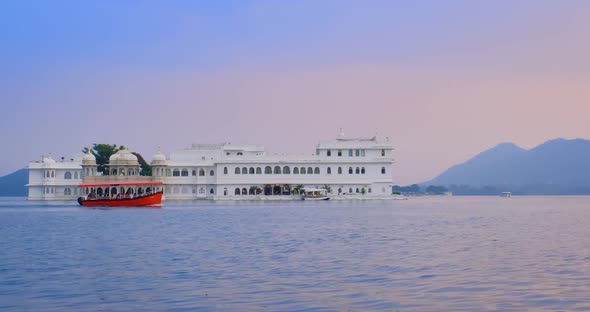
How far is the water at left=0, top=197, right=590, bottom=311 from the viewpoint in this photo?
13.7 m

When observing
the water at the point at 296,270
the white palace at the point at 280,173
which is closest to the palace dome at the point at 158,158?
the white palace at the point at 280,173

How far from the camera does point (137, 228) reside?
109 feet

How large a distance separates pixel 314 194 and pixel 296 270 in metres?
56.7

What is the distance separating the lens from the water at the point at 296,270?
44.9 ft

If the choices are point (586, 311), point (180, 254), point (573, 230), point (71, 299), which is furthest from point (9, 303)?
point (573, 230)

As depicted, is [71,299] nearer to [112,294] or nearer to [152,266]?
[112,294]


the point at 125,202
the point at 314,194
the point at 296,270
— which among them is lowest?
the point at 296,270

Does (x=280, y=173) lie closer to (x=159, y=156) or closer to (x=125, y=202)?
(x=159, y=156)

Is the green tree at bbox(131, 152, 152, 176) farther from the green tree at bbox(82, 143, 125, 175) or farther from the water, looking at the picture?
the water

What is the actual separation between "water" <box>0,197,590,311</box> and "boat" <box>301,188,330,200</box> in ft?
138

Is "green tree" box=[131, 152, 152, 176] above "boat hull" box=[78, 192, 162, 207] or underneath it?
above

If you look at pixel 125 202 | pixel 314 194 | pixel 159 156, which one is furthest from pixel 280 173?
pixel 125 202

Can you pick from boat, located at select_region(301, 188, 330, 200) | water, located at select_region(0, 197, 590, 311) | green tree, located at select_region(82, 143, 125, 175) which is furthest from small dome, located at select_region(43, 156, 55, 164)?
water, located at select_region(0, 197, 590, 311)

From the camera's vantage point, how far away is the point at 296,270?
58.2ft
